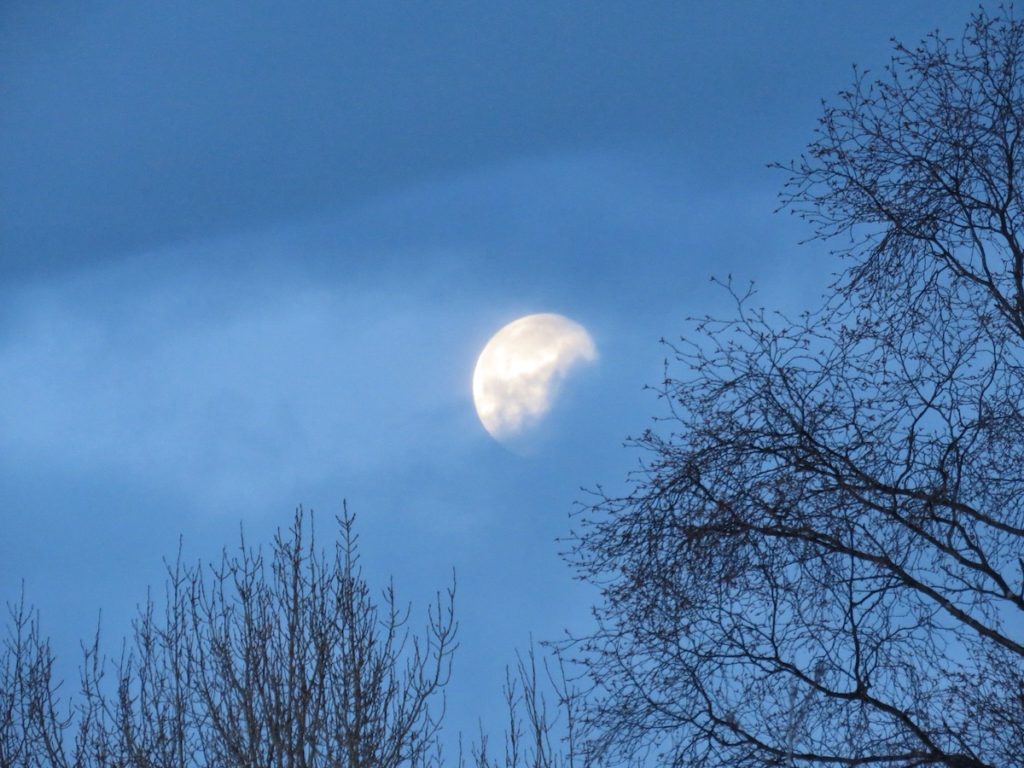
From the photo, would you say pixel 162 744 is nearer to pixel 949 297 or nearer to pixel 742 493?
pixel 742 493

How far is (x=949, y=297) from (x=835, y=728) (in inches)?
114

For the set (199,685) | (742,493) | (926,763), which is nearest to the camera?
(926,763)

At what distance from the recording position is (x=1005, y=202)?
270 inches

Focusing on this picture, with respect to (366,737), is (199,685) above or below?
above

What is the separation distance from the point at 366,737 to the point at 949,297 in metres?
5.35

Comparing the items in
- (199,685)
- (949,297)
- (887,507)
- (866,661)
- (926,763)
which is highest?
(949,297)

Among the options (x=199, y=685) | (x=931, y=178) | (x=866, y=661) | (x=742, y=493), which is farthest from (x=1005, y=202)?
(x=199, y=685)

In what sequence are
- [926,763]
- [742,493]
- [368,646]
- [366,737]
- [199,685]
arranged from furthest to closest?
[199,685], [368,646], [366,737], [742,493], [926,763]

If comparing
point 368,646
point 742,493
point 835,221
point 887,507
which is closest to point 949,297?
point 835,221

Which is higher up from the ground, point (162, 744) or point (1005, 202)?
point (1005, 202)

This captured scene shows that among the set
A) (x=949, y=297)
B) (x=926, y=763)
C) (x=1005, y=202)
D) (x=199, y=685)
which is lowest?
(x=926, y=763)

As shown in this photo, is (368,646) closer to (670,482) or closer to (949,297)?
(670,482)

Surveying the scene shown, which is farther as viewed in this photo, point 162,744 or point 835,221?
point 162,744

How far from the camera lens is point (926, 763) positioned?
5684 millimetres
